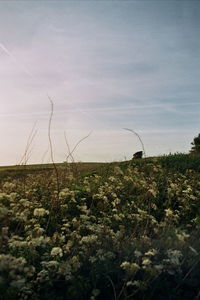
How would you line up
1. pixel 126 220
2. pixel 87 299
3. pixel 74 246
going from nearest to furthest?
1. pixel 87 299
2. pixel 74 246
3. pixel 126 220

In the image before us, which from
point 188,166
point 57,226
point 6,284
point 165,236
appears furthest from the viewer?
point 188,166

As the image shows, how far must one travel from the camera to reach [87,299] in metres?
4.03

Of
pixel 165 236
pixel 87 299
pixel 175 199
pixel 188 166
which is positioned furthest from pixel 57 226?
pixel 188 166

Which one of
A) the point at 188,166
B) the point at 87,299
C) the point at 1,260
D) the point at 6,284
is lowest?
the point at 87,299

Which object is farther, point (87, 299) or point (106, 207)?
point (106, 207)

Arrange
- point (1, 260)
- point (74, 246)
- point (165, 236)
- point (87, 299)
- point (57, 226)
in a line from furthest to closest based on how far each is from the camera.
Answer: point (57, 226), point (165, 236), point (74, 246), point (87, 299), point (1, 260)

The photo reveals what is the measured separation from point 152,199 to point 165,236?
10.5 feet

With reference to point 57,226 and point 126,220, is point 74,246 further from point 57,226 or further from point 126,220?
point 126,220

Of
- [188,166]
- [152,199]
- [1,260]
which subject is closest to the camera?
[1,260]

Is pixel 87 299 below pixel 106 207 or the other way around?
below

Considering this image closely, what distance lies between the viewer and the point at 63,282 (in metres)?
4.28

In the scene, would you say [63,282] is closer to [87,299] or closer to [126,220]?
[87,299]

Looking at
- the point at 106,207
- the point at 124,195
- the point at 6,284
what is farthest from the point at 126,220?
the point at 6,284

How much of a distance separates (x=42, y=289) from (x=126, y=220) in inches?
119
